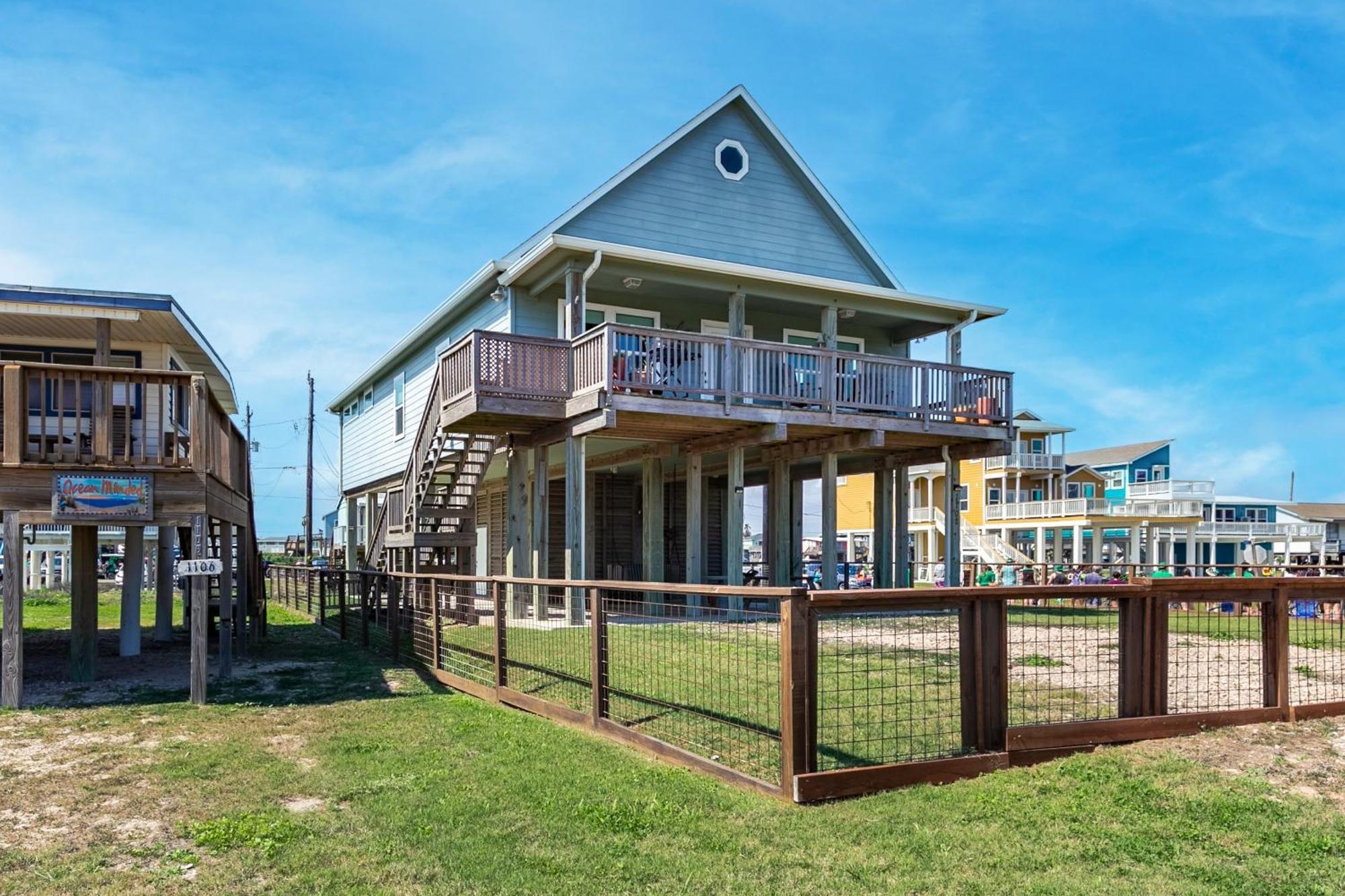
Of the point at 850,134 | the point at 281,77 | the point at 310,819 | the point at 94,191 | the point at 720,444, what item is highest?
the point at 850,134

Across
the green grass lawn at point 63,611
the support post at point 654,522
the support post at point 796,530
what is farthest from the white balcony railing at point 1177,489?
the green grass lawn at point 63,611

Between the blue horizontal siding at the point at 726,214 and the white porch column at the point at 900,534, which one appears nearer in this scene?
the blue horizontal siding at the point at 726,214

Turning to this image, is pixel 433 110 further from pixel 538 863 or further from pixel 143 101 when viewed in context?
pixel 538 863

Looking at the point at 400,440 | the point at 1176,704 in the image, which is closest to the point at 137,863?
the point at 1176,704

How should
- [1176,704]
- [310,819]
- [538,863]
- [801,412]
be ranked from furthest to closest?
[801,412]
[1176,704]
[310,819]
[538,863]

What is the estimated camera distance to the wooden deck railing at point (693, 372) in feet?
47.8

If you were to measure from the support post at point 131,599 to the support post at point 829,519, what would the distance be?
10.4 metres

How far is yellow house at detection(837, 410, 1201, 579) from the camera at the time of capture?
46469mm

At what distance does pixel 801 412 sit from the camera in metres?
16.0

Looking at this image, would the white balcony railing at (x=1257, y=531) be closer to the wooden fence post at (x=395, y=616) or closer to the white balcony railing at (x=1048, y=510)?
the white balcony railing at (x=1048, y=510)

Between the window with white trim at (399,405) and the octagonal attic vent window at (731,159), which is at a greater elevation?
the octagonal attic vent window at (731,159)

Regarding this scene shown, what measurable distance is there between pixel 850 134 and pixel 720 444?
30.9 ft

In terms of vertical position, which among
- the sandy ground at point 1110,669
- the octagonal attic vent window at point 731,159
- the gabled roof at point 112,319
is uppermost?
the octagonal attic vent window at point 731,159

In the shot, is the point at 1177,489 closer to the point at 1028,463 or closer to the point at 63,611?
the point at 1028,463
